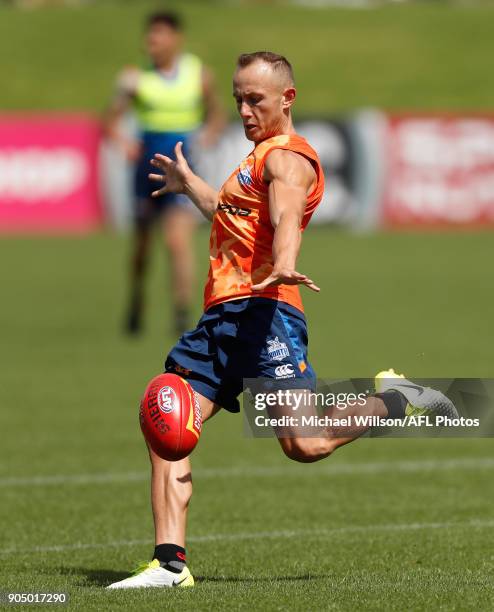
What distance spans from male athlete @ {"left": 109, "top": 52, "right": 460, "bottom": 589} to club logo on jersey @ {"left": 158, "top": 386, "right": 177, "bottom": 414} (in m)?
0.22

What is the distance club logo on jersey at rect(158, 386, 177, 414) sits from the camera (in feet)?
19.2

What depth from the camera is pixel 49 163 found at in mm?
27016

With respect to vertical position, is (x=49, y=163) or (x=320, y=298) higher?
(x=49, y=163)

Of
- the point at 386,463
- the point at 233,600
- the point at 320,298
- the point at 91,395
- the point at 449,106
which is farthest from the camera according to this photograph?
the point at 449,106

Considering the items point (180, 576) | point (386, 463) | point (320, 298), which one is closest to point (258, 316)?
point (180, 576)

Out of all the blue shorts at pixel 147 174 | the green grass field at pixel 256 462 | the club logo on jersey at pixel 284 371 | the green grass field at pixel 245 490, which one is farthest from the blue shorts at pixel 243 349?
the blue shorts at pixel 147 174

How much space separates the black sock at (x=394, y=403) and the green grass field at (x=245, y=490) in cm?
28

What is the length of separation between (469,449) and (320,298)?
8776 millimetres

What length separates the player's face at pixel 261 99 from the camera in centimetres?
606

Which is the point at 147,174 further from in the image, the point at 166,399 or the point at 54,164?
the point at 54,164

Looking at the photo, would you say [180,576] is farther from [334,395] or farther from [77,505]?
[77,505]

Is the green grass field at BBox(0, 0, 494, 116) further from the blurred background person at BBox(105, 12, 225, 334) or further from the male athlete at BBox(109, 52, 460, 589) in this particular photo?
the male athlete at BBox(109, 52, 460, 589)

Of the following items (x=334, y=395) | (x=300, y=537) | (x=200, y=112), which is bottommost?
(x=300, y=537)

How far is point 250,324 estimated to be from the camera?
19.8 ft
